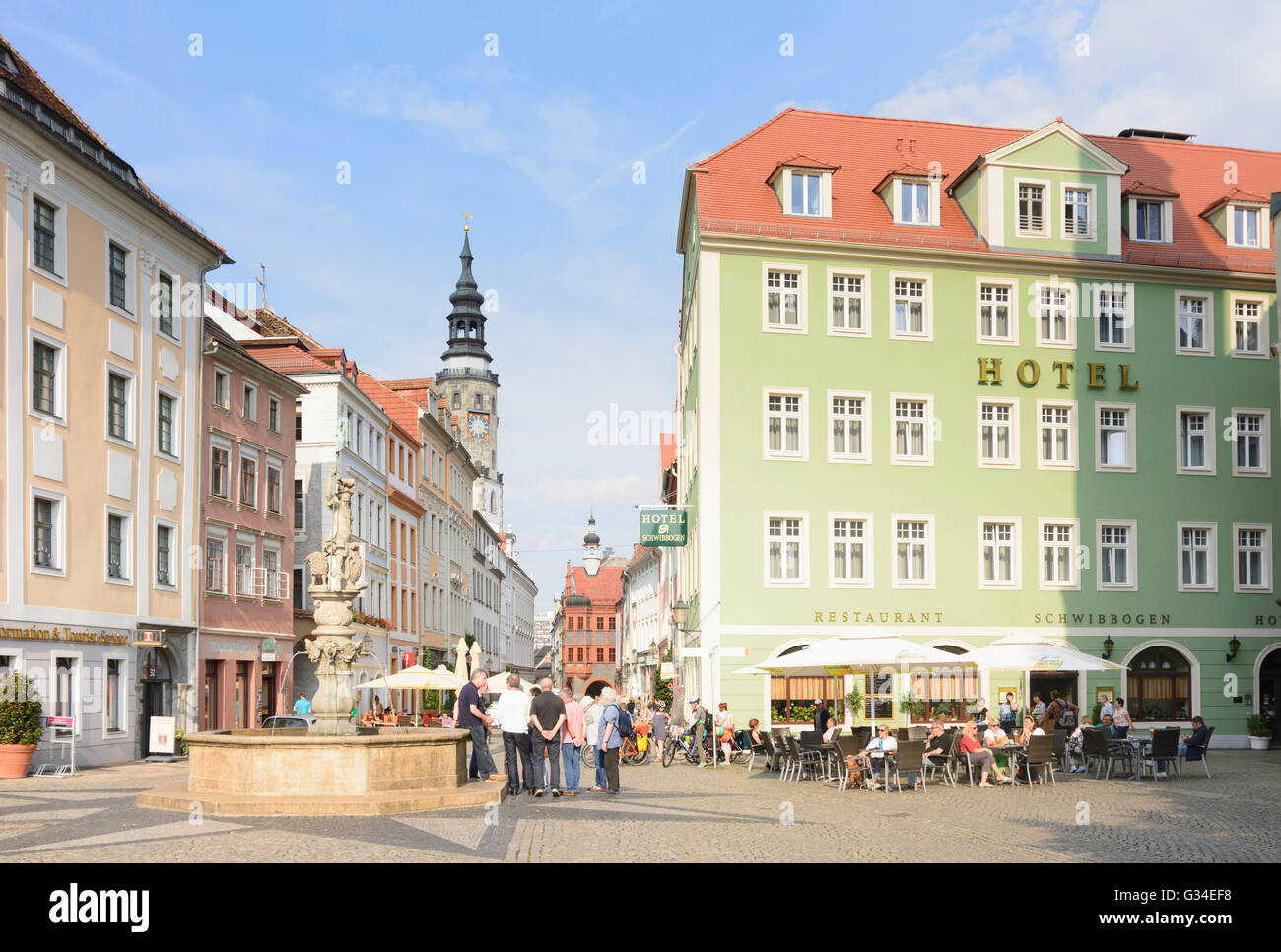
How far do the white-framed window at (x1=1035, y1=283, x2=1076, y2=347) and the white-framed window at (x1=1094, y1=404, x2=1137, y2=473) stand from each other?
7.24 ft

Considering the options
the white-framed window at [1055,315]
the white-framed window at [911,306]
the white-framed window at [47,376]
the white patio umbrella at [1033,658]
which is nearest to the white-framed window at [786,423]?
the white-framed window at [911,306]

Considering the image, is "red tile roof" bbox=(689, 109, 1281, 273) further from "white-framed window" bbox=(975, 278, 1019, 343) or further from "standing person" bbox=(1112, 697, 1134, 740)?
"standing person" bbox=(1112, 697, 1134, 740)

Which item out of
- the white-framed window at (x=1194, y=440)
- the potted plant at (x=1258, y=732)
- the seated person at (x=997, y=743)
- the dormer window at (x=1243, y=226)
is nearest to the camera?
the seated person at (x=997, y=743)

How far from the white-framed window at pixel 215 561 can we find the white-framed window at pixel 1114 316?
25612mm

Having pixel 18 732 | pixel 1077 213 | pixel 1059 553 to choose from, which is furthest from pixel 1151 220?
pixel 18 732

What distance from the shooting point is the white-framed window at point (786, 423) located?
37.0 m

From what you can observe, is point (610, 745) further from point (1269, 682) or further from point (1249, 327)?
point (1249, 327)

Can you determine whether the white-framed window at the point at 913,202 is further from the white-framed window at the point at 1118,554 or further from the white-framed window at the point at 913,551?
the white-framed window at the point at 1118,554

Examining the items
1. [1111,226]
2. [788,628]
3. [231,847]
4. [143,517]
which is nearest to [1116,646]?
[788,628]

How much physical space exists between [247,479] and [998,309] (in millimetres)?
22655

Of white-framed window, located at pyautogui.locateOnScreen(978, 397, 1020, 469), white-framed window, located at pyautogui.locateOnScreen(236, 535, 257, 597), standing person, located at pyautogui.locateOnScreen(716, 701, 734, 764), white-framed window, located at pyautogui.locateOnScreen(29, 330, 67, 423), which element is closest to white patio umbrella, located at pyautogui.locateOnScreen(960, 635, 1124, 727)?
standing person, located at pyautogui.locateOnScreen(716, 701, 734, 764)

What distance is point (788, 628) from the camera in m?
36.1

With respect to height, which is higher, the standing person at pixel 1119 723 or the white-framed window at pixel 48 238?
the white-framed window at pixel 48 238

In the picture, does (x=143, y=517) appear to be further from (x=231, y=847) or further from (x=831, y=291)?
(x=231, y=847)
